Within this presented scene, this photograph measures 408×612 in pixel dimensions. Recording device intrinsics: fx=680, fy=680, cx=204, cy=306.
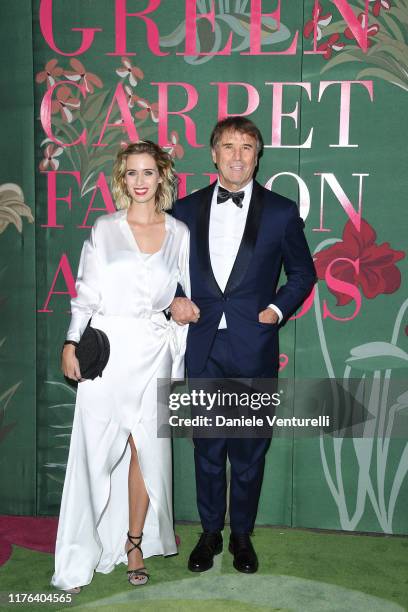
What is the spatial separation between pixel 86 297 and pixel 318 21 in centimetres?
179

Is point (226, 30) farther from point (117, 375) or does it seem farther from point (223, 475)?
point (223, 475)

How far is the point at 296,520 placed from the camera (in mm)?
3635

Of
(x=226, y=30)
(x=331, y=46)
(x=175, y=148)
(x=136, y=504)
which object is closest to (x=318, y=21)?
(x=331, y=46)

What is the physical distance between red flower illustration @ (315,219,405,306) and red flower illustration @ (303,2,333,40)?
3.15ft

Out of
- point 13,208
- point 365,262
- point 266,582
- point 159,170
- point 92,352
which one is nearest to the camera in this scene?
point 92,352

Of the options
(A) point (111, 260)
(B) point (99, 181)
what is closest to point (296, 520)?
(A) point (111, 260)

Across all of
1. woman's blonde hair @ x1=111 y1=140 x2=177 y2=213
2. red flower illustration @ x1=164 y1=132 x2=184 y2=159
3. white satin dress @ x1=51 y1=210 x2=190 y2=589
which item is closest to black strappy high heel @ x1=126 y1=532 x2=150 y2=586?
white satin dress @ x1=51 y1=210 x2=190 y2=589

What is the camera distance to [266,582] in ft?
10.1

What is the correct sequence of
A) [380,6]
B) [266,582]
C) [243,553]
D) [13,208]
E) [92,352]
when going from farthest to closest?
[13,208] < [380,6] < [243,553] < [266,582] < [92,352]

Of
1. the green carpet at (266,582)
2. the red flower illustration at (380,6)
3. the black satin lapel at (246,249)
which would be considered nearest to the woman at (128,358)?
the green carpet at (266,582)

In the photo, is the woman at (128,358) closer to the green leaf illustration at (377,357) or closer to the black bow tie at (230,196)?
the black bow tie at (230,196)

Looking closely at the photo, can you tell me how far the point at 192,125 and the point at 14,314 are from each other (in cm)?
138

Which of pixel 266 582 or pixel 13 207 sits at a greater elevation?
pixel 13 207

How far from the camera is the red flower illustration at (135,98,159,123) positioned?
11.4ft
